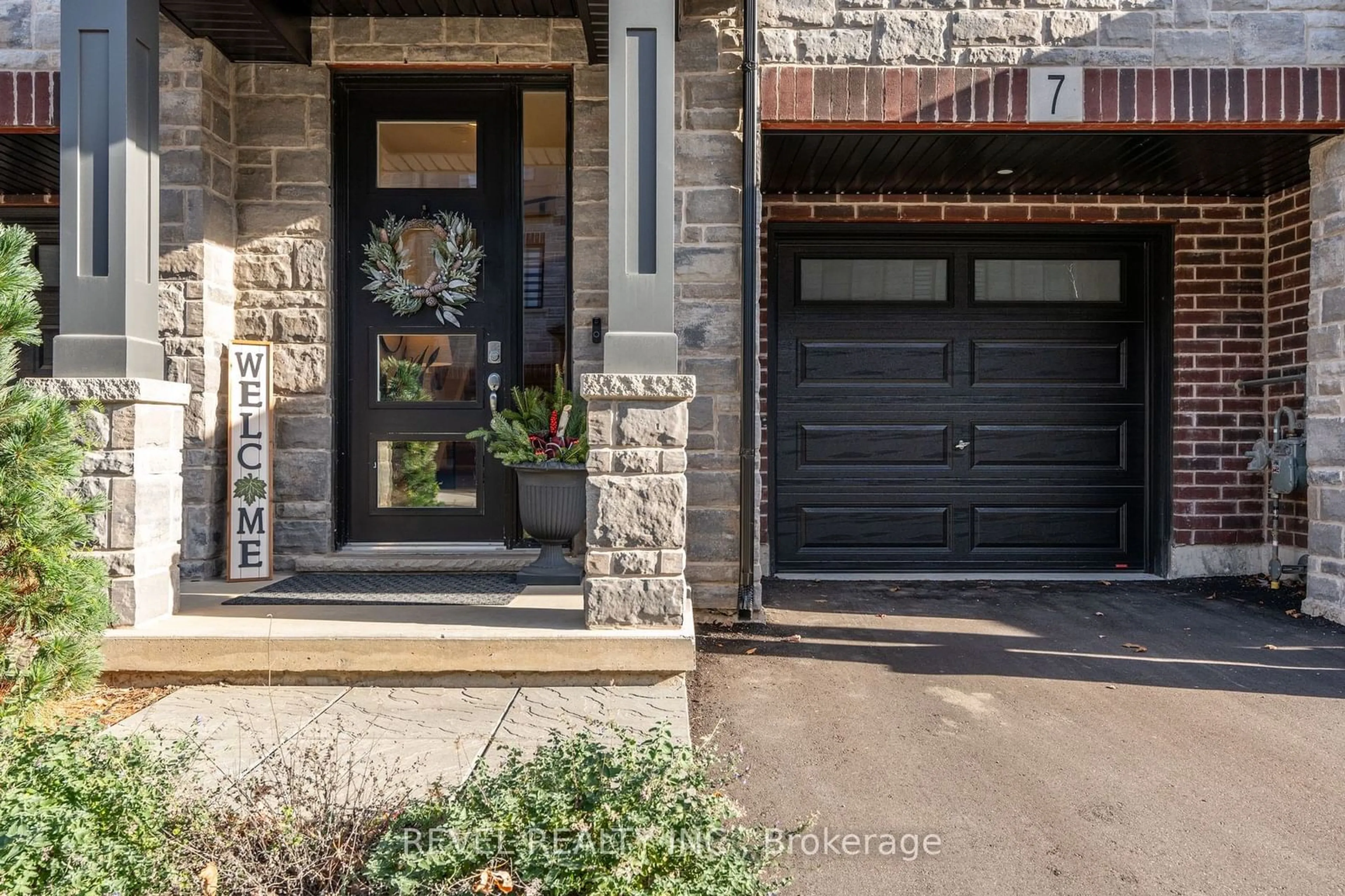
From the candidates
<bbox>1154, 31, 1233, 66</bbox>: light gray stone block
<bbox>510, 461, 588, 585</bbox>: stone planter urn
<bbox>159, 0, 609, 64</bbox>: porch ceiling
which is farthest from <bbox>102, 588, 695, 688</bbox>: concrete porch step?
<bbox>1154, 31, 1233, 66</bbox>: light gray stone block

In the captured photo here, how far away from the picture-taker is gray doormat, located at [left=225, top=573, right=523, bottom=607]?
14.3 ft

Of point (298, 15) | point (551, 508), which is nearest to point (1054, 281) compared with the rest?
point (551, 508)

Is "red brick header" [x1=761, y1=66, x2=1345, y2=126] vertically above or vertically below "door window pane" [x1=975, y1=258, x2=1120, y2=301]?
above

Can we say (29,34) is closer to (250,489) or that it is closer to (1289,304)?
(250,489)

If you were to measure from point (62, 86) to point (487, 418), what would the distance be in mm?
2585

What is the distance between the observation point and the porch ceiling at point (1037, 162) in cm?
504

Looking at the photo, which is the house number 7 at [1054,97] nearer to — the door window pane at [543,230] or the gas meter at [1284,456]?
the gas meter at [1284,456]

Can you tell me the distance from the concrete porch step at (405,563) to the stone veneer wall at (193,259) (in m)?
0.51

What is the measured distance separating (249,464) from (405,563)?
996 mm

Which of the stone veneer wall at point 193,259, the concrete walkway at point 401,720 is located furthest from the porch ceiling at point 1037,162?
the concrete walkway at point 401,720

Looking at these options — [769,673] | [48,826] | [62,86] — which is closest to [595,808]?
[48,826]

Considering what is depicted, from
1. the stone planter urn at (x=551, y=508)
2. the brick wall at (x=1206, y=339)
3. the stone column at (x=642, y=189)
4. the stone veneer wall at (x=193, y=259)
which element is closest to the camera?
the stone column at (x=642, y=189)

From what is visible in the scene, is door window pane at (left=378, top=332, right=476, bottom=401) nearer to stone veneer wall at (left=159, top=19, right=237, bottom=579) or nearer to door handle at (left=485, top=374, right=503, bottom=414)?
door handle at (left=485, top=374, right=503, bottom=414)

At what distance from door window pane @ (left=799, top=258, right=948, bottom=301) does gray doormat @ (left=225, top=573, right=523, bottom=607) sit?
2940 mm
